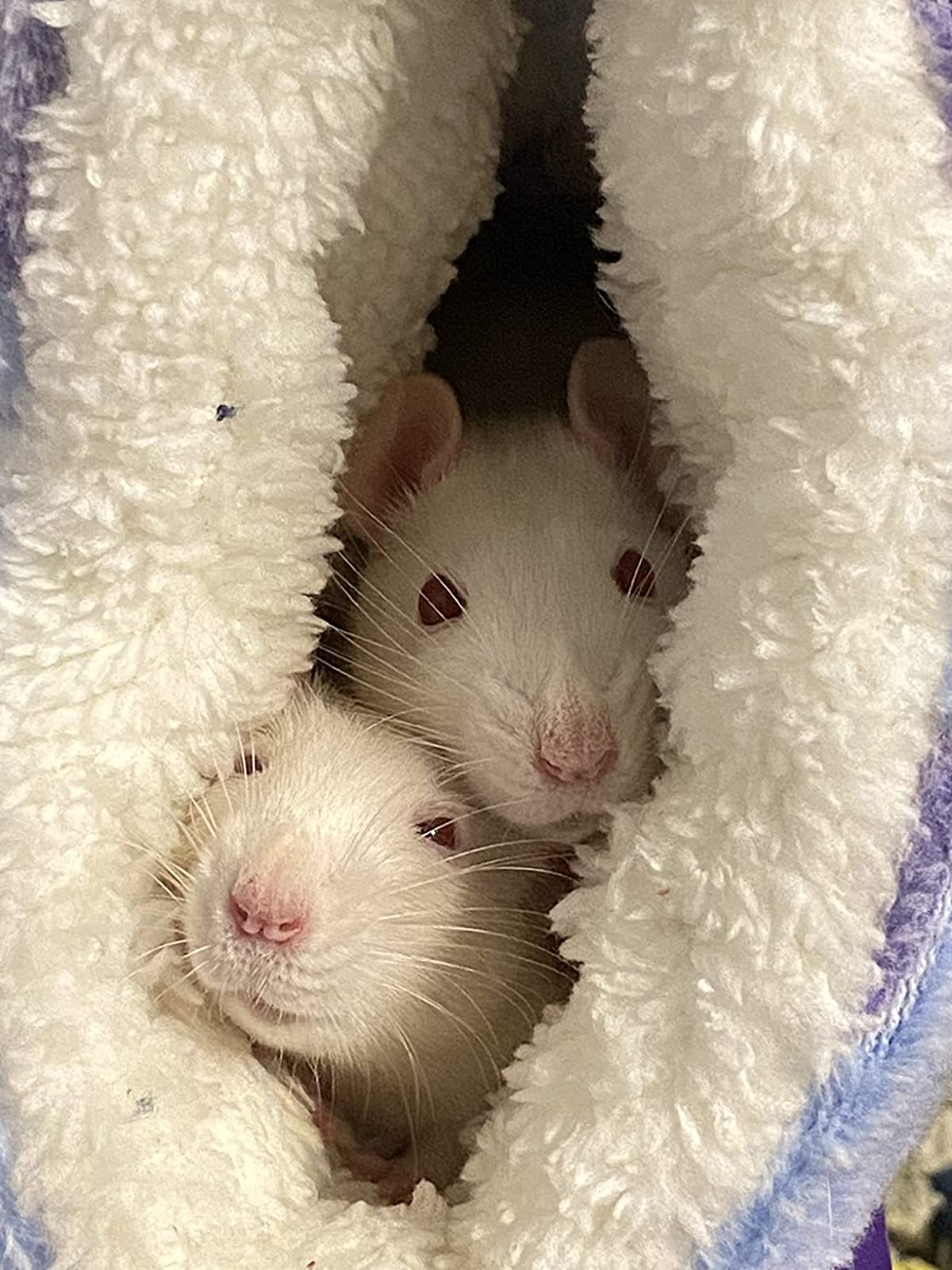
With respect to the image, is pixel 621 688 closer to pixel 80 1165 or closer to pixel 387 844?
pixel 387 844

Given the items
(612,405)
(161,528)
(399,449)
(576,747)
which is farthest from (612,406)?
(161,528)

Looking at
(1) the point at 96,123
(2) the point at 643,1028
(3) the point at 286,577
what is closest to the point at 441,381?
(3) the point at 286,577

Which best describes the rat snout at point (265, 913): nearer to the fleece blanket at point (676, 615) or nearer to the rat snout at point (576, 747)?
the fleece blanket at point (676, 615)

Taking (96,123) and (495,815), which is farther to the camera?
(495,815)

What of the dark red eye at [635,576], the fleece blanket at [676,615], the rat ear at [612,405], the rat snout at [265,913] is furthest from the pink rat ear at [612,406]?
the rat snout at [265,913]

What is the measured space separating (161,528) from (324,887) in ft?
0.81

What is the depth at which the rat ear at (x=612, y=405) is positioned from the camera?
1.07 metres

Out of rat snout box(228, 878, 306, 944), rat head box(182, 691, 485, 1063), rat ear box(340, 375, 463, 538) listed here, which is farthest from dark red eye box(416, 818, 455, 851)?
rat ear box(340, 375, 463, 538)

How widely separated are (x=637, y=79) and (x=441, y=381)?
35cm

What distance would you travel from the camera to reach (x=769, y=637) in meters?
0.70

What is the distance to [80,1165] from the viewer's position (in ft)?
2.27

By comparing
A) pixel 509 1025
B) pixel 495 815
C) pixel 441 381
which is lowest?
pixel 509 1025

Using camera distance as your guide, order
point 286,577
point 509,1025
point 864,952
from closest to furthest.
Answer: point 864,952 < point 286,577 < point 509,1025

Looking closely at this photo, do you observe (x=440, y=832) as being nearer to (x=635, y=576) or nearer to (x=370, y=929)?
(x=370, y=929)
